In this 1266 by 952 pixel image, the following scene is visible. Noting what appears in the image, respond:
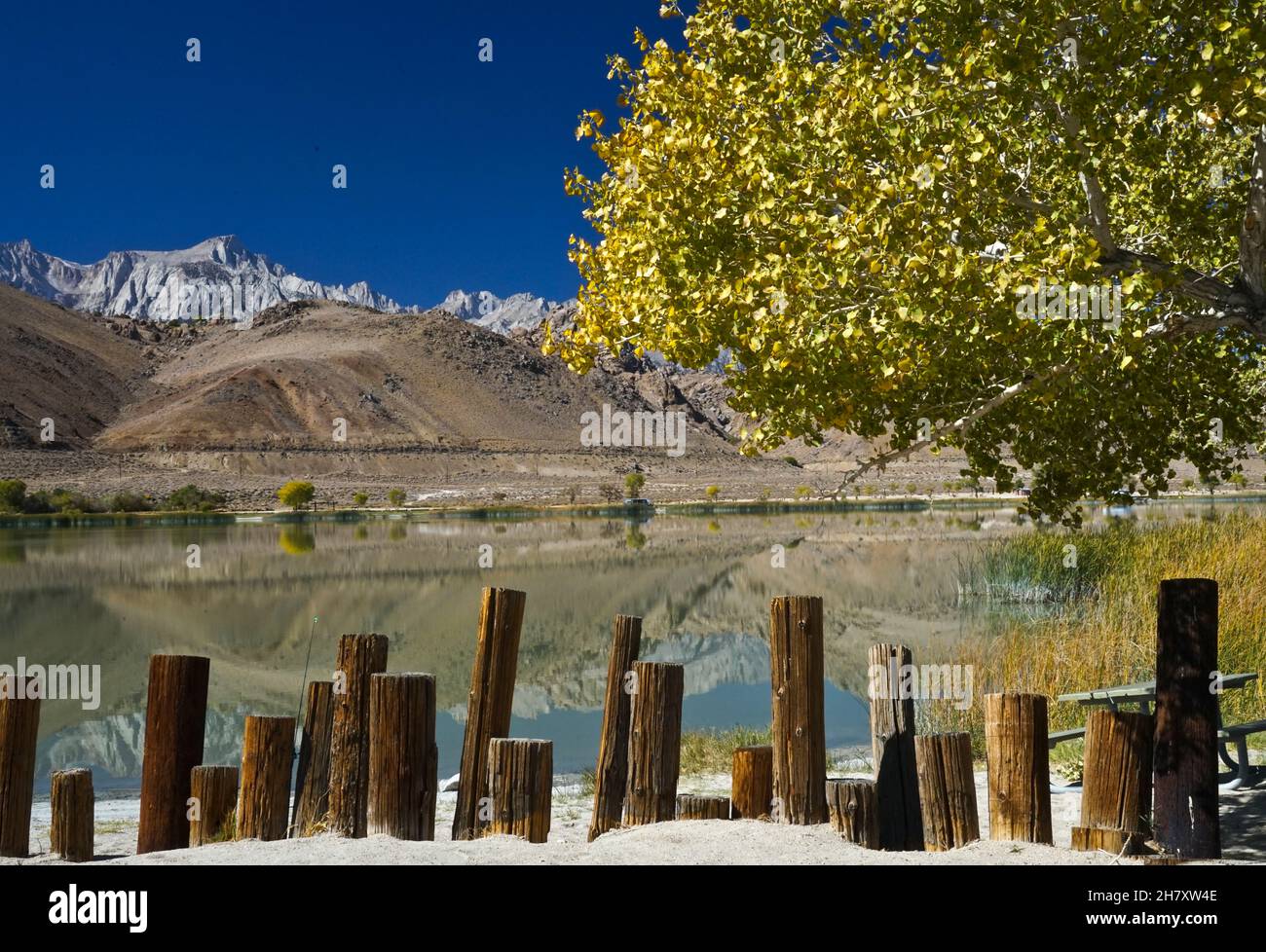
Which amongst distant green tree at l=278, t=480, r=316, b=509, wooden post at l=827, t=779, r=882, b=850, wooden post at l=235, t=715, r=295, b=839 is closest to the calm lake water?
wooden post at l=235, t=715, r=295, b=839

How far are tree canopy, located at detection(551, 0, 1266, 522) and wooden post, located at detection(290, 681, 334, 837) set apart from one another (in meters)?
3.23

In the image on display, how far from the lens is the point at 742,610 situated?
2472 centimetres

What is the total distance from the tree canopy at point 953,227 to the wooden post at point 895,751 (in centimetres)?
183

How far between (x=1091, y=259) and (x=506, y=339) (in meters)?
170

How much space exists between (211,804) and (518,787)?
1.64 m

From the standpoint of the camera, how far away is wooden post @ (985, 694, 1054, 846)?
16.5 feet

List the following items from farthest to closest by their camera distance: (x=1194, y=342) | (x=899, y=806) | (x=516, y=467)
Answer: (x=516, y=467) → (x=1194, y=342) → (x=899, y=806)

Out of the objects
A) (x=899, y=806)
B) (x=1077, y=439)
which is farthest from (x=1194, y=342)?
(x=899, y=806)

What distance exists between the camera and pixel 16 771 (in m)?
5.73
